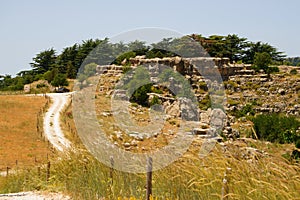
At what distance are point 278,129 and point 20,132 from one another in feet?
48.4

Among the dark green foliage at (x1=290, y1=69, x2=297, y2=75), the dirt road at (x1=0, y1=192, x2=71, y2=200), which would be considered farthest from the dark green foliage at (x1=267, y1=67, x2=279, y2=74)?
the dirt road at (x1=0, y1=192, x2=71, y2=200)

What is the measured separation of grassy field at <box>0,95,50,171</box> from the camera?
17.2 m

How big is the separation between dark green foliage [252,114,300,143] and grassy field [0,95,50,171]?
11.0 m

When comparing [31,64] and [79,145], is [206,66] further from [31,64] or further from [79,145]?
[79,145]

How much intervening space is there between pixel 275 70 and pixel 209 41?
24.6 ft

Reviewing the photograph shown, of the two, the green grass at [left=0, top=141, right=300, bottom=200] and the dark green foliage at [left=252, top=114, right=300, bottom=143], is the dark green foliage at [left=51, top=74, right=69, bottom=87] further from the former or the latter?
the green grass at [left=0, top=141, right=300, bottom=200]

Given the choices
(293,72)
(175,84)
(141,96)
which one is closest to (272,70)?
(293,72)

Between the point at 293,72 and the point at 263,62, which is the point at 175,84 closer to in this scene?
the point at 263,62

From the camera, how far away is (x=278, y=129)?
24.1 meters

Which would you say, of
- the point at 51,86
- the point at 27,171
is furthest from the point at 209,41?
the point at 27,171

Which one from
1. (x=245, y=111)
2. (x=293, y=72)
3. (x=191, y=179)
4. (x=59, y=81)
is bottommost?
(x=245, y=111)

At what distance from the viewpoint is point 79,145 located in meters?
5.89

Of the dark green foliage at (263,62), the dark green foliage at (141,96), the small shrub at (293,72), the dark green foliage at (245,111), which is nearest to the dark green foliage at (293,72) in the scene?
the small shrub at (293,72)

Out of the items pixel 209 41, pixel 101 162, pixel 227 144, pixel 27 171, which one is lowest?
pixel 27 171
